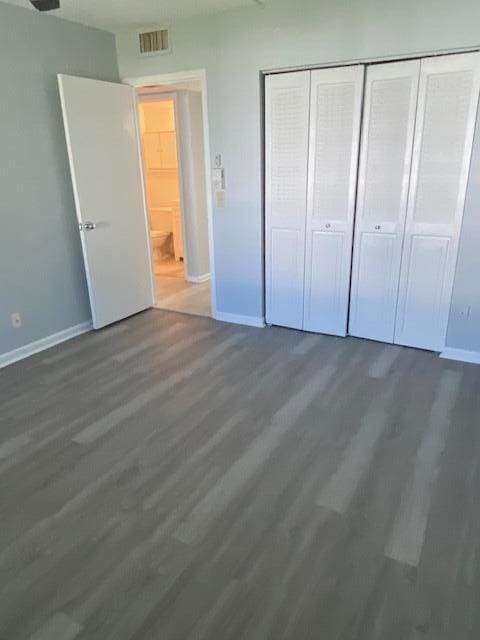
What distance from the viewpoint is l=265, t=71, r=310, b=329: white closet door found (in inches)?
138

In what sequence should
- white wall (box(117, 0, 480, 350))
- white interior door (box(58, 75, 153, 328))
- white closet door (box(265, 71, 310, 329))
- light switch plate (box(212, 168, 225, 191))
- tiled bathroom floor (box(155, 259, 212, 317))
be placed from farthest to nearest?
1. tiled bathroom floor (box(155, 259, 212, 317))
2. light switch plate (box(212, 168, 225, 191))
3. white interior door (box(58, 75, 153, 328))
4. white closet door (box(265, 71, 310, 329))
5. white wall (box(117, 0, 480, 350))

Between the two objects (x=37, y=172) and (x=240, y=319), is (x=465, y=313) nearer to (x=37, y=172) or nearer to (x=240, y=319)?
(x=240, y=319)

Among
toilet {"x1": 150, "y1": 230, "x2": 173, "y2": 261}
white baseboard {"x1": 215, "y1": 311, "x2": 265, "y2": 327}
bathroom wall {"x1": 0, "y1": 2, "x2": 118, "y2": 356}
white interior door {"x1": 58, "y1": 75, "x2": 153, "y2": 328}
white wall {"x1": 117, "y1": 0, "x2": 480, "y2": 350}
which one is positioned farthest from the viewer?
toilet {"x1": 150, "y1": 230, "x2": 173, "y2": 261}

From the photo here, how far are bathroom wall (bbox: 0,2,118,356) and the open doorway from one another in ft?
2.69

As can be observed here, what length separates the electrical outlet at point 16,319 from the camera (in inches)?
140

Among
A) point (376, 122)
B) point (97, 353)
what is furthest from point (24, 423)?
point (376, 122)

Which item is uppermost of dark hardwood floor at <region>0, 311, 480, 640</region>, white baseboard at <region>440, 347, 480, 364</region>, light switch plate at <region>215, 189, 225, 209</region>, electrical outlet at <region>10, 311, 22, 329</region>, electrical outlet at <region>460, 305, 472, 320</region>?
light switch plate at <region>215, 189, 225, 209</region>

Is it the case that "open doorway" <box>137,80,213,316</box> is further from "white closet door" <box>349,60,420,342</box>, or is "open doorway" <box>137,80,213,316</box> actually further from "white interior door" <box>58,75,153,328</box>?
"white closet door" <box>349,60,420,342</box>

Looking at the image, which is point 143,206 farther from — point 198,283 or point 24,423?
point 24,423

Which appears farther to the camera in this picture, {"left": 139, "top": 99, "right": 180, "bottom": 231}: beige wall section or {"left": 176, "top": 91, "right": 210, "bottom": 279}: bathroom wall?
{"left": 139, "top": 99, "right": 180, "bottom": 231}: beige wall section

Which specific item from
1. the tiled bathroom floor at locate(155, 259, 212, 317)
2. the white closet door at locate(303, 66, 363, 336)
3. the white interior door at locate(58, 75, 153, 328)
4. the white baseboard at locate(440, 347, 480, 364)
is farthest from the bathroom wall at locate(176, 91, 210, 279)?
the white baseboard at locate(440, 347, 480, 364)

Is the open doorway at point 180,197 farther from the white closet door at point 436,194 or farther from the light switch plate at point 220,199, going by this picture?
the white closet door at point 436,194

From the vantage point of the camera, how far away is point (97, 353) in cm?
371

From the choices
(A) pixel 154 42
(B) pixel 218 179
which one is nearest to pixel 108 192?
(B) pixel 218 179
